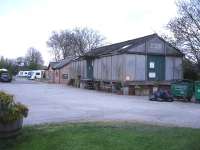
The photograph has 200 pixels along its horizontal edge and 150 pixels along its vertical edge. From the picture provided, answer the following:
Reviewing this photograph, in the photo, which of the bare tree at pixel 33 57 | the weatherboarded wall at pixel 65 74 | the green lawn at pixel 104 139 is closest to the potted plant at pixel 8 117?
the green lawn at pixel 104 139

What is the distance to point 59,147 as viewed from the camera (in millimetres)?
7082

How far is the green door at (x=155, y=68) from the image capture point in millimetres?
32031


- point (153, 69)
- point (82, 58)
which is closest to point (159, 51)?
point (153, 69)

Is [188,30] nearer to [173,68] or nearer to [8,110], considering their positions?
[173,68]

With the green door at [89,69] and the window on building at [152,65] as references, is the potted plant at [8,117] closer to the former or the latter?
the window on building at [152,65]

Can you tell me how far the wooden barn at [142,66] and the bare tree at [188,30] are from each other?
1178mm

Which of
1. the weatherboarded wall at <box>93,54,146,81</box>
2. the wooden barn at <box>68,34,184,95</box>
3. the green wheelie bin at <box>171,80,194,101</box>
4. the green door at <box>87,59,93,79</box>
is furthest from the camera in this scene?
the green door at <box>87,59,93,79</box>

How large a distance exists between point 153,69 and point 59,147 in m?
Result: 26.0

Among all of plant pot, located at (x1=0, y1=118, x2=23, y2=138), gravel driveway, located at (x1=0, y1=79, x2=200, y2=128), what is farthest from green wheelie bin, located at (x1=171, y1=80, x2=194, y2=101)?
plant pot, located at (x1=0, y1=118, x2=23, y2=138)

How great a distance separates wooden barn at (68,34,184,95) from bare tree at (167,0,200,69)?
1.18 metres

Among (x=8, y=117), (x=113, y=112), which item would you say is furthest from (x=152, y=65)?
(x=8, y=117)

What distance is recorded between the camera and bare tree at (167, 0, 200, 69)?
32812 millimetres

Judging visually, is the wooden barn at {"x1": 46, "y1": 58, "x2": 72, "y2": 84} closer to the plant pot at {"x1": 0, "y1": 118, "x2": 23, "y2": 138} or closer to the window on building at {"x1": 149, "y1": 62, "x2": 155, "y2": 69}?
the window on building at {"x1": 149, "y1": 62, "x2": 155, "y2": 69}

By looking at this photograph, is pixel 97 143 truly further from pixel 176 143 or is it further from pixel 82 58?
pixel 82 58
